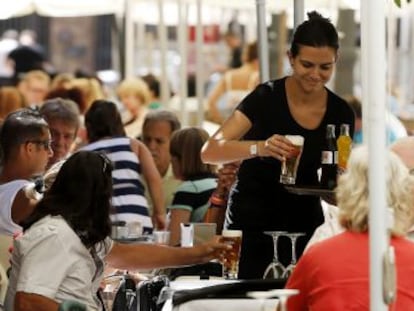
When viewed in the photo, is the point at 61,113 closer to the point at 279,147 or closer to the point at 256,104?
the point at 256,104

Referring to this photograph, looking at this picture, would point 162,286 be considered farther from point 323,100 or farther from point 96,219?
point 323,100

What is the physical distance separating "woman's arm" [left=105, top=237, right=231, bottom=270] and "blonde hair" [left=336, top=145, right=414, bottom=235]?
144 centimetres

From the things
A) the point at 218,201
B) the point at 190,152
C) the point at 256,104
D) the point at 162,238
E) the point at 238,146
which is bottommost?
the point at 162,238

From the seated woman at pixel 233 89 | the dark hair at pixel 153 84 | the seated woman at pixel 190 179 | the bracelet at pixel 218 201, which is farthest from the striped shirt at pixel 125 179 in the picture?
the dark hair at pixel 153 84

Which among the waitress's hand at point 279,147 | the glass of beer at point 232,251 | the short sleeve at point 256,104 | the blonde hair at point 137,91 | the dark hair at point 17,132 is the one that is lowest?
the blonde hair at point 137,91

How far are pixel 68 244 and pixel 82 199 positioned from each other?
7.9 inches

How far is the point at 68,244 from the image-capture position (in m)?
6.34

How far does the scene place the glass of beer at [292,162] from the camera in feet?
21.2

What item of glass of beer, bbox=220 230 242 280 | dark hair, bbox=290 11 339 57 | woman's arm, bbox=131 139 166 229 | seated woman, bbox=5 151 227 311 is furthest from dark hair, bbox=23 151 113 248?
woman's arm, bbox=131 139 166 229

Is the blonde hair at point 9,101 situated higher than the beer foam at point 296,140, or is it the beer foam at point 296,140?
the beer foam at point 296,140

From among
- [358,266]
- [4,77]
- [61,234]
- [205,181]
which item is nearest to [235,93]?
[205,181]

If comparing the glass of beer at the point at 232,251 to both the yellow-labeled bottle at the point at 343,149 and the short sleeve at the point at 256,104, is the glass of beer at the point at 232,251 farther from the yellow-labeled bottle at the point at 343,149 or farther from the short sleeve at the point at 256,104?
the short sleeve at the point at 256,104

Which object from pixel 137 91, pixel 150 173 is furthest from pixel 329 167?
pixel 137 91

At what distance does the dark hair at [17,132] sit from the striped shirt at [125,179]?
1.88m
